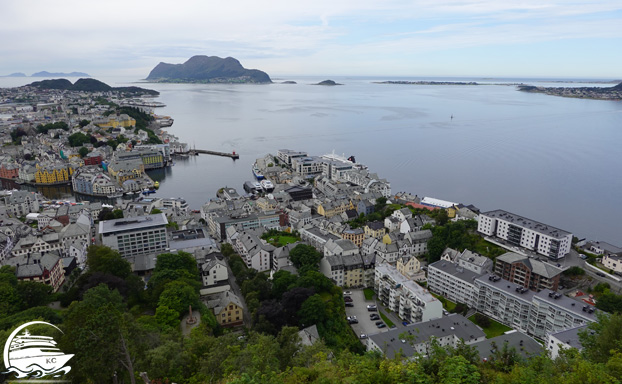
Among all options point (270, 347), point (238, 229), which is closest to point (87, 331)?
point (270, 347)

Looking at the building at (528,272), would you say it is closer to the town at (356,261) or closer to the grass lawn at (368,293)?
the town at (356,261)

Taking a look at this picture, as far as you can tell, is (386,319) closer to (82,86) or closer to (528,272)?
(528,272)

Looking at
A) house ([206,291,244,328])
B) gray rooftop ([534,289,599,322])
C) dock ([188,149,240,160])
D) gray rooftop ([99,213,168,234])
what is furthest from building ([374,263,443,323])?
dock ([188,149,240,160])

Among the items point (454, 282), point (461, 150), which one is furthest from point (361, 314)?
point (461, 150)

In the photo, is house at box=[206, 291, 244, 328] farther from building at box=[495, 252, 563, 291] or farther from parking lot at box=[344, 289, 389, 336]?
building at box=[495, 252, 563, 291]

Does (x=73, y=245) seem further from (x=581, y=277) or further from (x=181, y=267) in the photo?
(x=581, y=277)

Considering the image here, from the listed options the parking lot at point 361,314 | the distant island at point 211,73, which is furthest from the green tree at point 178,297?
the distant island at point 211,73
